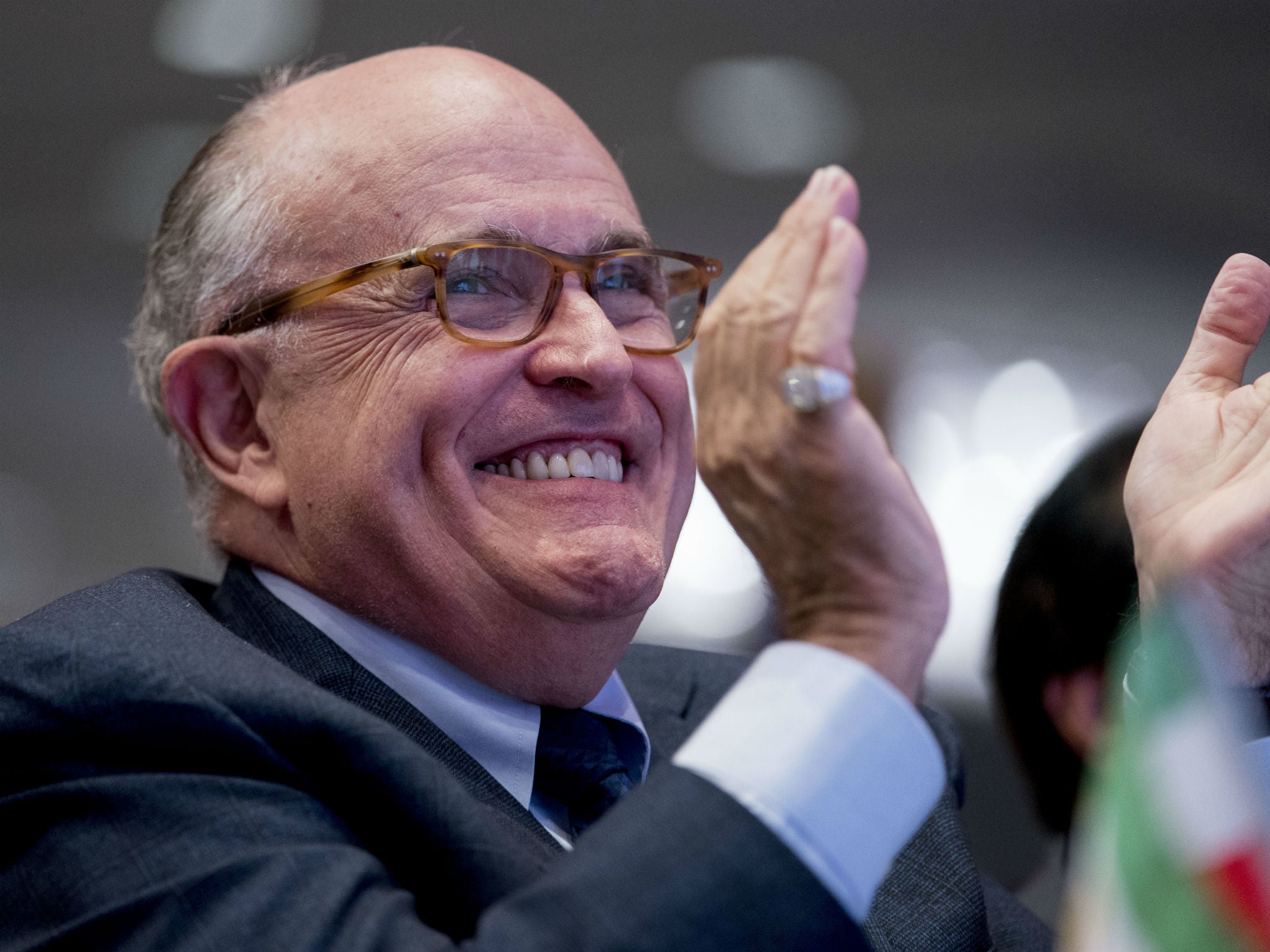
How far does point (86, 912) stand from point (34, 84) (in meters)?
2.09

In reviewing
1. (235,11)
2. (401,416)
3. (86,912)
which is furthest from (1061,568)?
(235,11)

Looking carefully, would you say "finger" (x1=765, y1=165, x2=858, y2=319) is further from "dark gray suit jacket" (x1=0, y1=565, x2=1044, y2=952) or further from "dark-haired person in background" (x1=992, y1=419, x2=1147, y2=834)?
"dark-haired person in background" (x1=992, y1=419, x2=1147, y2=834)

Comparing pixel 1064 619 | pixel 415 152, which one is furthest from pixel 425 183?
pixel 1064 619

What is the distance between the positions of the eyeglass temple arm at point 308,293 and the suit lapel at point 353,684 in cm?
36

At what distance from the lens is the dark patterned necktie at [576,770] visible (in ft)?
4.68

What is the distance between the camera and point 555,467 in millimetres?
1453

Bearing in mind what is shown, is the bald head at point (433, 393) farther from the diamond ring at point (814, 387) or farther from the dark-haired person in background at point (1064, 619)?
the dark-haired person in background at point (1064, 619)

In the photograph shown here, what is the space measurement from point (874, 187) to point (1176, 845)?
7.52 ft

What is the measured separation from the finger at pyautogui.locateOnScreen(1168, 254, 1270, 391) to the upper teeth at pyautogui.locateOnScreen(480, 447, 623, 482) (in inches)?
27.8

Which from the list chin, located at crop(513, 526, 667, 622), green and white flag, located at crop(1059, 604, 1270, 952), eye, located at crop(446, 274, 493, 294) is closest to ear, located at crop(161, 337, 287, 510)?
eye, located at crop(446, 274, 493, 294)

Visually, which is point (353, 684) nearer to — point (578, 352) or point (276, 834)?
point (276, 834)

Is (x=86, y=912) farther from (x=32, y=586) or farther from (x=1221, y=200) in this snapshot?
(x=1221, y=200)

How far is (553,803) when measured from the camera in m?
1.43

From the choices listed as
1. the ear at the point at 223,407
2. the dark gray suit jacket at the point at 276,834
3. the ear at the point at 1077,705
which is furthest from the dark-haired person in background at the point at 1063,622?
the ear at the point at 223,407
